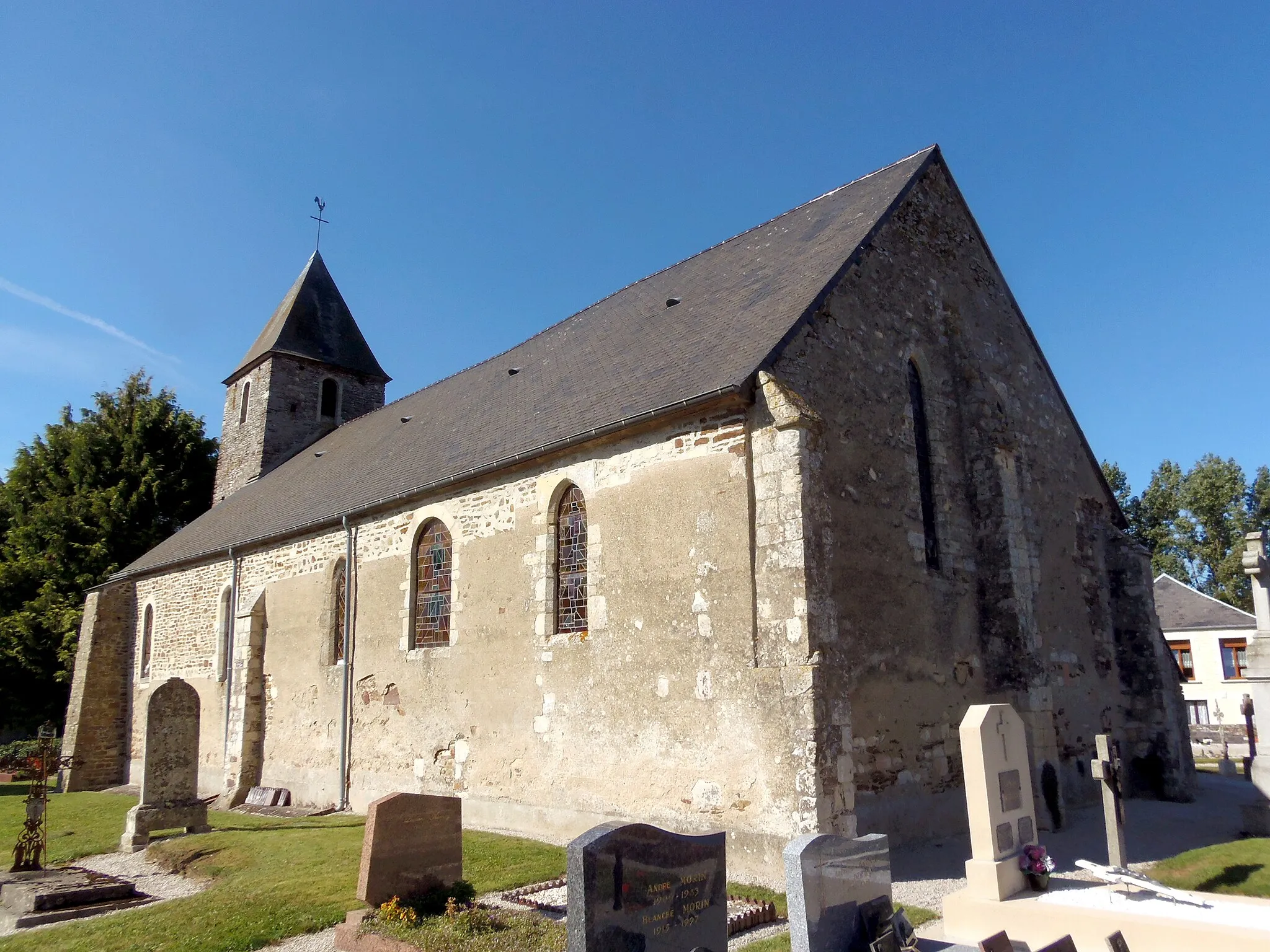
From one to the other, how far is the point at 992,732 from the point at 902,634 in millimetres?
2906

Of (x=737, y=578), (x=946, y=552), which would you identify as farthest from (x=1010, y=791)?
(x=946, y=552)

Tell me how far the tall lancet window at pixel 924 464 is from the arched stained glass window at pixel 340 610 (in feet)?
31.6

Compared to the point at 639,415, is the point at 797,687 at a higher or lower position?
lower

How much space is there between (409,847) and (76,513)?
89.6ft

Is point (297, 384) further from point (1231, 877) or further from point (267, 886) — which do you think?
point (1231, 877)

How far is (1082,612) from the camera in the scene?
13.8 meters

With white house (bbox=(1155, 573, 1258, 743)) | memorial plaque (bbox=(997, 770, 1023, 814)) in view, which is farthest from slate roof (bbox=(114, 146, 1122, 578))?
white house (bbox=(1155, 573, 1258, 743))

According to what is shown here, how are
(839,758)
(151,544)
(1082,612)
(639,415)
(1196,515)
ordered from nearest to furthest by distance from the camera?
1. (839,758)
2. (639,415)
3. (1082,612)
4. (151,544)
5. (1196,515)

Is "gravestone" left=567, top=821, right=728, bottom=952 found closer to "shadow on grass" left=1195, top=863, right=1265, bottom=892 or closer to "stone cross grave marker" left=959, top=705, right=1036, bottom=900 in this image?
"stone cross grave marker" left=959, top=705, right=1036, bottom=900

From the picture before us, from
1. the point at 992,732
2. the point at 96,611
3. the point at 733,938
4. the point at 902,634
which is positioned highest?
the point at 96,611

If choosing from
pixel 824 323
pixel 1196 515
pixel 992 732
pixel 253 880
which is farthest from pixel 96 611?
pixel 1196 515

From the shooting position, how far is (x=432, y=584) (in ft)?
44.6

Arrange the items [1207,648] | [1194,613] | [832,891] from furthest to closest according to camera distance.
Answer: [1207,648] → [1194,613] → [832,891]

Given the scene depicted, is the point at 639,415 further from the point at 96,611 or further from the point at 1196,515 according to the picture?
the point at 1196,515
